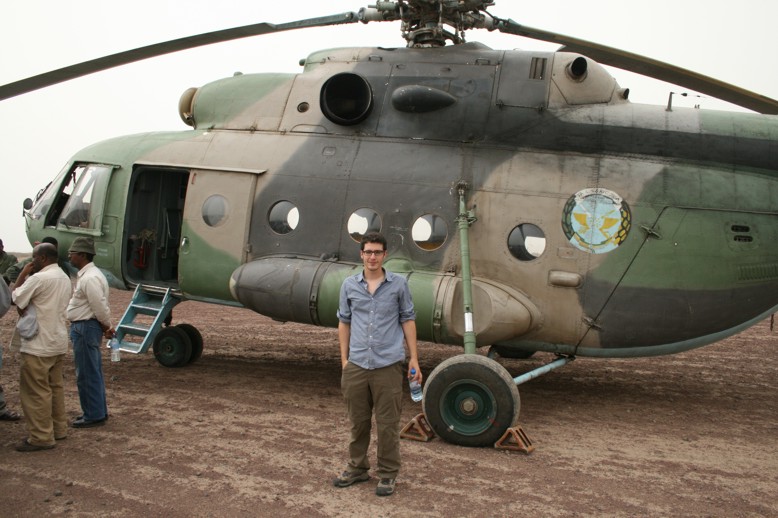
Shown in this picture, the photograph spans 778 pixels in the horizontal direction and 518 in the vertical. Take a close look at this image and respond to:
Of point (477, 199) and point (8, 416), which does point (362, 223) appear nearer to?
point (477, 199)

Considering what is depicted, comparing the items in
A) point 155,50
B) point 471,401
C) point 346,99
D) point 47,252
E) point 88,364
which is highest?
point 155,50

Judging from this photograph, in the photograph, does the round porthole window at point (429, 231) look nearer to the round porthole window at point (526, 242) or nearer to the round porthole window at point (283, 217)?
the round porthole window at point (526, 242)

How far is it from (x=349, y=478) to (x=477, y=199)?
11.5 ft

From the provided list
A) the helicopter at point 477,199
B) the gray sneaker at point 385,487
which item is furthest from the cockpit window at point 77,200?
the gray sneaker at point 385,487

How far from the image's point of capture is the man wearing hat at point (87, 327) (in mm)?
6098

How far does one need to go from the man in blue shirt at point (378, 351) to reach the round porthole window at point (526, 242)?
264 centimetres

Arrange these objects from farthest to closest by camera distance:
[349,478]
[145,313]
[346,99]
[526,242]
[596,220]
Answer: [145,313] < [346,99] < [526,242] < [596,220] < [349,478]

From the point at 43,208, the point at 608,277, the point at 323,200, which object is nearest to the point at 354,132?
the point at 323,200

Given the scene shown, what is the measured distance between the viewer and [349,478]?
4.89 metres

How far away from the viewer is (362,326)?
15.6 ft

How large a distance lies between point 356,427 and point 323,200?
3.55 meters

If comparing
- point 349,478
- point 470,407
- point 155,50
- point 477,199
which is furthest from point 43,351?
point 477,199

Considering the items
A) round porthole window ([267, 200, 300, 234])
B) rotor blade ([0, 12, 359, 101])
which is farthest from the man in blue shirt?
rotor blade ([0, 12, 359, 101])

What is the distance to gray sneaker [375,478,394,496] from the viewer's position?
4723 mm
